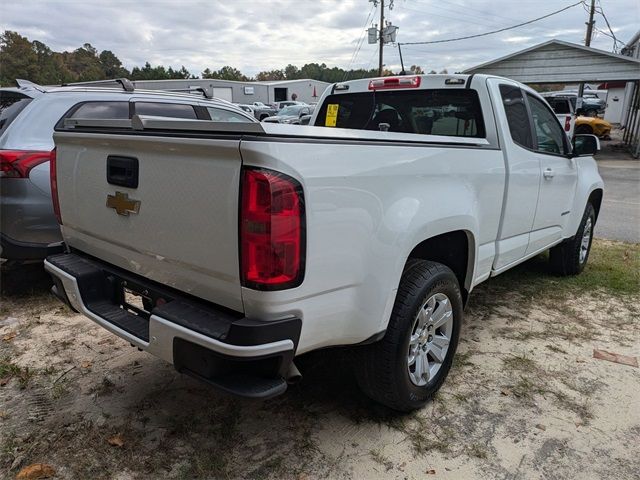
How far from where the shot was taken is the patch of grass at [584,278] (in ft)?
15.7

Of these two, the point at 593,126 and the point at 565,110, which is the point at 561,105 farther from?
the point at 593,126

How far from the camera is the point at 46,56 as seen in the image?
75688 millimetres

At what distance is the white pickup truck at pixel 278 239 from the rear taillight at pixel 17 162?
4.77 feet

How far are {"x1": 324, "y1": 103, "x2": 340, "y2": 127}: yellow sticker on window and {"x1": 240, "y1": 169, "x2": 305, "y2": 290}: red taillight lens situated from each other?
8.89ft

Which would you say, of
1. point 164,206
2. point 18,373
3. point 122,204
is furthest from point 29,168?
point 164,206

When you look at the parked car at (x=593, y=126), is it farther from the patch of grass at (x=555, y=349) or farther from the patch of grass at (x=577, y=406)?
the patch of grass at (x=577, y=406)

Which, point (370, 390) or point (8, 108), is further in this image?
point (8, 108)

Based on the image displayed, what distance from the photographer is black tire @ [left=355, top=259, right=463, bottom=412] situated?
2383 millimetres

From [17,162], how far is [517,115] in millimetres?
4052

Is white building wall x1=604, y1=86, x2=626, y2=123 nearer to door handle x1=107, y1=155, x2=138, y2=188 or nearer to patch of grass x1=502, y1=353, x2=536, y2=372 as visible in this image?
patch of grass x1=502, y1=353, x2=536, y2=372

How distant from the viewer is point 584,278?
5.12 m

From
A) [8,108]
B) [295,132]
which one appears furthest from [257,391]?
[8,108]

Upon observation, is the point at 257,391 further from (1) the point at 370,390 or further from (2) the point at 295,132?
(2) the point at 295,132

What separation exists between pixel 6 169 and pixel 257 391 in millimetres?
3352
